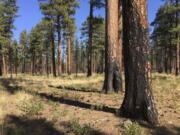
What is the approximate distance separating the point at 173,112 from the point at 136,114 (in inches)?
54.8

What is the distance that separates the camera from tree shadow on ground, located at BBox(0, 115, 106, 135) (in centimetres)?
378

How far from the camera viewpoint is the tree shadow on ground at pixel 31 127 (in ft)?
12.4

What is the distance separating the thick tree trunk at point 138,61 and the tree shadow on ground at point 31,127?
1.09 metres

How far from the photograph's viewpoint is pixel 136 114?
398 centimetres

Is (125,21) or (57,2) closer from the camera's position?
(125,21)

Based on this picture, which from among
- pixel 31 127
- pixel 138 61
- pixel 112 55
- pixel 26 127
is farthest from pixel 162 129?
pixel 112 55

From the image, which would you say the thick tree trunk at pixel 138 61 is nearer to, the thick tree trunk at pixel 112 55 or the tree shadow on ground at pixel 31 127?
the tree shadow on ground at pixel 31 127

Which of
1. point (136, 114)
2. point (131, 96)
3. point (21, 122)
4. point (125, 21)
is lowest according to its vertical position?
point (21, 122)

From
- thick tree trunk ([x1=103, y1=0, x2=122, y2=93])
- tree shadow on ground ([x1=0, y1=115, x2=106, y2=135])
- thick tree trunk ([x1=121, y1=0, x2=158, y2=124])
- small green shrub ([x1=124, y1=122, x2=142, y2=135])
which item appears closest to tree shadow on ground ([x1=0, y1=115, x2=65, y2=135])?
tree shadow on ground ([x1=0, y1=115, x2=106, y2=135])

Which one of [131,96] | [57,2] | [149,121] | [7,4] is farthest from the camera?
[7,4]

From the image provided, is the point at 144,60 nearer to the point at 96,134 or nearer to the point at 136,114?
the point at 136,114

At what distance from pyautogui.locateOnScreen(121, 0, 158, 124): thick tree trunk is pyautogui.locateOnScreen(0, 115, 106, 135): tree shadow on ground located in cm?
109

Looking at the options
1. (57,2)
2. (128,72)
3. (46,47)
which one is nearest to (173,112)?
(128,72)

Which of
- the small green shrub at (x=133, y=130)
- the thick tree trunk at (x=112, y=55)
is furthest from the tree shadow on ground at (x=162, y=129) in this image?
the thick tree trunk at (x=112, y=55)
